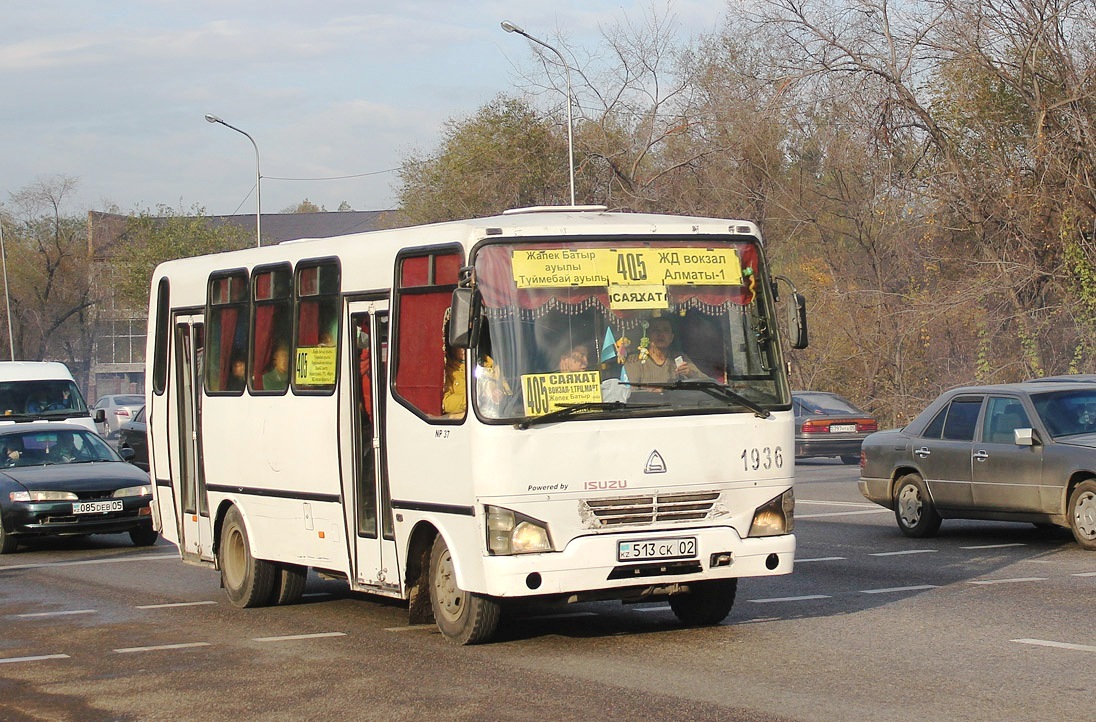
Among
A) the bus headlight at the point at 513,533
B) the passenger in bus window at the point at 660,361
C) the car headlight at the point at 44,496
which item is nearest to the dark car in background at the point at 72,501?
the car headlight at the point at 44,496

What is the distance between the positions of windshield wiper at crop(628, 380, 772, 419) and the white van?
1891cm

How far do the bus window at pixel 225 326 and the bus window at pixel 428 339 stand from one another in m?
2.90

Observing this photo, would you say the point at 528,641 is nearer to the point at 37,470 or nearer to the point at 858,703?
the point at 858,703

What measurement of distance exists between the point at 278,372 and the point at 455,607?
314cm

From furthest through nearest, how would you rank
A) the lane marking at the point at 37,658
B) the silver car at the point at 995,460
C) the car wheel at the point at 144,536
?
the car wheel at the point at 144,536 → the silver car at the point at 995,460 → the lane marking at the point at 37,658

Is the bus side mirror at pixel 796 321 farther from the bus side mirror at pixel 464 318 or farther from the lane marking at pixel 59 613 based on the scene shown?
the lane marking at pixel 59 613

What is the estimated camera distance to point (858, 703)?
7.78 m

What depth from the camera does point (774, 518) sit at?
10.1 m

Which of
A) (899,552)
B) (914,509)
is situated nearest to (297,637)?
(899,552)

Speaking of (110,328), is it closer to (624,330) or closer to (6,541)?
(6,541)

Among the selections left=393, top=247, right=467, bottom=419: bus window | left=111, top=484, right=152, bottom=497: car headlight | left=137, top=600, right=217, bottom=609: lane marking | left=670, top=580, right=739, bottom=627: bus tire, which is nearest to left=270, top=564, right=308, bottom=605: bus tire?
left=137, top=600, right=217, bottom=609: lane marking

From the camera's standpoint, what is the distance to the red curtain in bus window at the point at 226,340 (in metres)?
13.4

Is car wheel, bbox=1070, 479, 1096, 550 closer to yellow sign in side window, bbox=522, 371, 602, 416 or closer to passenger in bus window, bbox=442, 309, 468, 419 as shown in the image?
yellow sign in side window, bbox=522, 371, 602, 416

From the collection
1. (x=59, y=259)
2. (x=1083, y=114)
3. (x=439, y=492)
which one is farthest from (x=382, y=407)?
(x=59, y=259)
